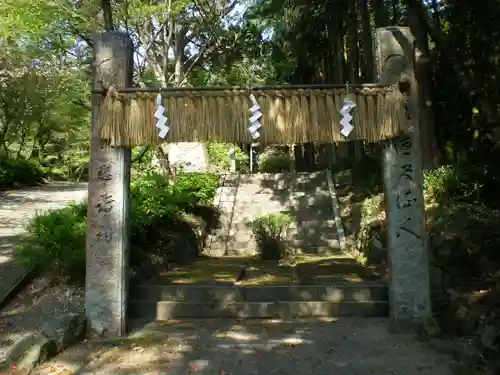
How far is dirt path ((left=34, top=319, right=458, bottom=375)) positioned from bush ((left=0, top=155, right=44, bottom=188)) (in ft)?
47.9

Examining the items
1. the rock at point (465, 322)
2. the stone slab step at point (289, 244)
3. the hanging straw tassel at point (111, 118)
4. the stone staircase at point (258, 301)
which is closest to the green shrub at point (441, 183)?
the stone slab step at point (289, 244)

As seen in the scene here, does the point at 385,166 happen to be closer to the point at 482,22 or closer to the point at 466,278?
the point at 466,278

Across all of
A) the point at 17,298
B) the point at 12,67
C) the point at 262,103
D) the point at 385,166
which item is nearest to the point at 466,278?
the point at 385,166

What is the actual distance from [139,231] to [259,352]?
13.6 ft

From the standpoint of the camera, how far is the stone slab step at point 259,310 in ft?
20.7

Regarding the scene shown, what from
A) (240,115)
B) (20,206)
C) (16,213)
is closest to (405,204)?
(240,115)

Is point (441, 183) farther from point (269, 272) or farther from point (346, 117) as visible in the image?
point (346, 117)

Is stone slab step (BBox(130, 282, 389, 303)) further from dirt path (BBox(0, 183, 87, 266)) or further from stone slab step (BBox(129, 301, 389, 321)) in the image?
dirt path (BBox(0, 183, 87, 266))

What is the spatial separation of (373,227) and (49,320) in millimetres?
5986

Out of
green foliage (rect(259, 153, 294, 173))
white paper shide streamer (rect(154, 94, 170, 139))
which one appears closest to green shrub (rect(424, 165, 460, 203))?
white paper shide streamer (rect(154, 94, 170, 139))

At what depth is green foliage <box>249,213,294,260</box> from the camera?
9.71 m

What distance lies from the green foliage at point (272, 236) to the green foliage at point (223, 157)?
11490 millimetres

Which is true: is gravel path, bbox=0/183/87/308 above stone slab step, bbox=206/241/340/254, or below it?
above

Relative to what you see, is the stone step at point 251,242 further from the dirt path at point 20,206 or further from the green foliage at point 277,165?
the green foliage at point 277,165
